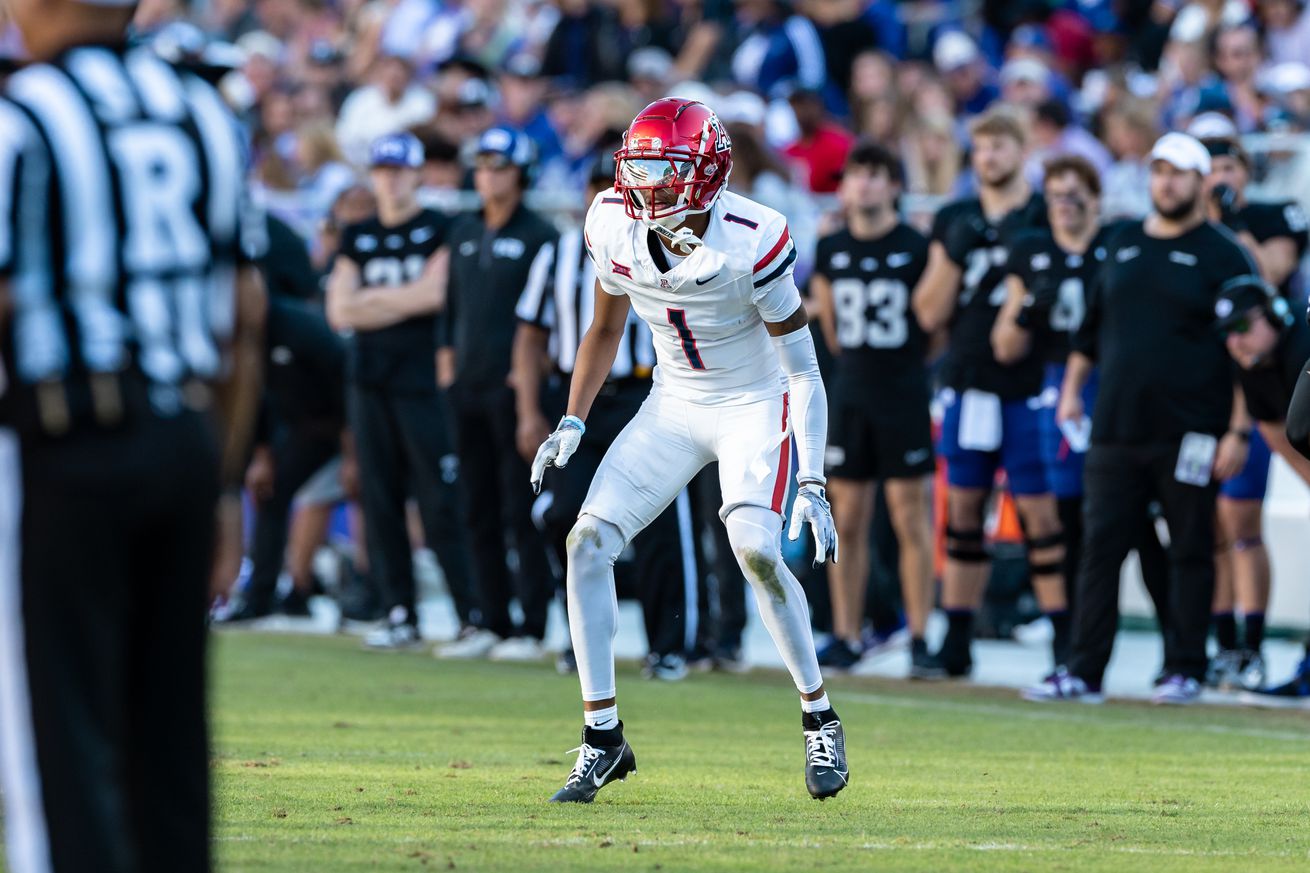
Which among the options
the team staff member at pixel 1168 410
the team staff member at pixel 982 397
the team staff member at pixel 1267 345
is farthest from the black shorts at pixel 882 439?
the team staff member at pixel 1267 345

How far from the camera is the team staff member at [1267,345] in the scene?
350 inches

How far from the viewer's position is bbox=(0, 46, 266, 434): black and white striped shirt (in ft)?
11.7

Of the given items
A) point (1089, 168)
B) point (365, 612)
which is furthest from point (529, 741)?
point (365, 612)

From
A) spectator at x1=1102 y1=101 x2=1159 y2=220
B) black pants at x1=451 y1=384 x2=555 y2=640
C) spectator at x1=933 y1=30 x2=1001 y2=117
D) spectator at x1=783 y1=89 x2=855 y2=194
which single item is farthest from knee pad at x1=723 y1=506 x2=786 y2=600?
spectator at x1=933 y1=30 x2=1001 y2=117

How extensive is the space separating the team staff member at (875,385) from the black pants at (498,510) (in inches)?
63.6

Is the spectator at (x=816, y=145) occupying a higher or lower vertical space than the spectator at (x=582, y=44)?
lower

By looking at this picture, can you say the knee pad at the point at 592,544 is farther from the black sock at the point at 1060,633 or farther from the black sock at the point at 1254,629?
the black sock at the point at 1254,629

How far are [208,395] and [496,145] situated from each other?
7496 mm

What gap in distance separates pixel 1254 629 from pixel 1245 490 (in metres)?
0.66

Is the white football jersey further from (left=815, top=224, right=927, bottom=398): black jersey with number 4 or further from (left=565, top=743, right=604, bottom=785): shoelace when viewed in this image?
(left=815, top=224, right=927, bottom=398): black jersey with number 4

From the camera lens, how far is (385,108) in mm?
17266

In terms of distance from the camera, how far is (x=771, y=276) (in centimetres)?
686

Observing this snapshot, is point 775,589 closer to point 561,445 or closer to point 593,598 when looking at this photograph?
point 593,598

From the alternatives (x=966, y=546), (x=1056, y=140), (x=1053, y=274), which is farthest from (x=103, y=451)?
(x=1056, y=140)
